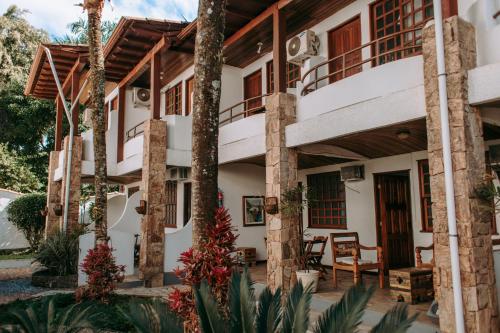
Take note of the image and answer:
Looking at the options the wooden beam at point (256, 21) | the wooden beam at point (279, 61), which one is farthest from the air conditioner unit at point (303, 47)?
the wooden beam at point (279, 61)

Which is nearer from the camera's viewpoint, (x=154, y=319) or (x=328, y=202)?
(x=154, y=319)

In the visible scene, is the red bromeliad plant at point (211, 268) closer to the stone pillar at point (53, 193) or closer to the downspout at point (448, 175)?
the downspout at point (448, 175)

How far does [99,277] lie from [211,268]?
13.9ft

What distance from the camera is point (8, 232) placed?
19547mm

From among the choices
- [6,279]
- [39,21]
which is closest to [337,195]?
[6,279]

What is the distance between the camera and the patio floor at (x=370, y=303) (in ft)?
18.8

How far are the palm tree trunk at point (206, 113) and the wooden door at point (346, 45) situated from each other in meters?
4.74

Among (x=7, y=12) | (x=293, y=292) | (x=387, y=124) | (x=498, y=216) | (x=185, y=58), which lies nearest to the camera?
(x=293, y=292)

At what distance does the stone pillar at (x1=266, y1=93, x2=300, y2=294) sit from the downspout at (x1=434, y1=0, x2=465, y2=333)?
3.28 meters

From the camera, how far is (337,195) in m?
11.0

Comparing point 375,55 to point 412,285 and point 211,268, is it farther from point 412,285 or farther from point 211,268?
point 211,268

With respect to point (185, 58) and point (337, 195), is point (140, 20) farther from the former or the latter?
point (337, 195)

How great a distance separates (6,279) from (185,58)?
25.8ft

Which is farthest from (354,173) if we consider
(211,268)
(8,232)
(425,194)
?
(8,232)
